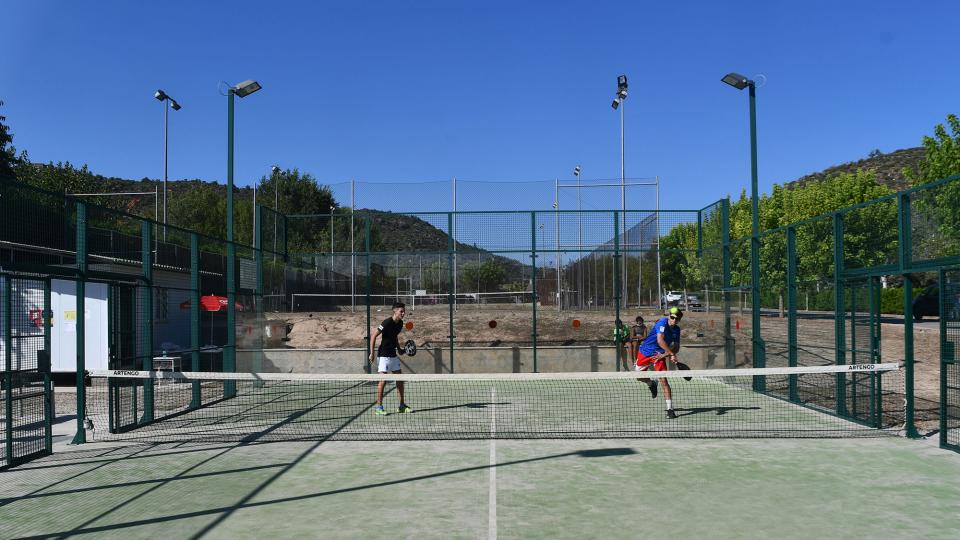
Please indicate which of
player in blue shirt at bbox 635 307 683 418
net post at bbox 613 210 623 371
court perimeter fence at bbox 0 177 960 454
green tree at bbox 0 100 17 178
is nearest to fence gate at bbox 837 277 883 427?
court perimeter fence at bbox 0 177 960 454

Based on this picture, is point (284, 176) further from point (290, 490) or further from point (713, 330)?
point (290, 490)

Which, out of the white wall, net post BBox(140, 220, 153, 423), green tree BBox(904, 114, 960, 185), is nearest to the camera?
net post BBox(140, 220, 153, 423)

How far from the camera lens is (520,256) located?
56.7ft

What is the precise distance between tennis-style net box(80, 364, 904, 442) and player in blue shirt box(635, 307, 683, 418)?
0.49 m

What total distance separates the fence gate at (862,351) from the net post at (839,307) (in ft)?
0.05

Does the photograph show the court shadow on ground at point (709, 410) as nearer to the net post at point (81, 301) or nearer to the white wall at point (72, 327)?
the net post at point (81, 301)

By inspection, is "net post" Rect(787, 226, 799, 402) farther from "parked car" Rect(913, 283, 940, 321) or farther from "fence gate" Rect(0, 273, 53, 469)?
"fence gate" Rect(0, 273, 53, 469)

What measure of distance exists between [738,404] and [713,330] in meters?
4.34

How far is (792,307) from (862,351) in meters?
1.99

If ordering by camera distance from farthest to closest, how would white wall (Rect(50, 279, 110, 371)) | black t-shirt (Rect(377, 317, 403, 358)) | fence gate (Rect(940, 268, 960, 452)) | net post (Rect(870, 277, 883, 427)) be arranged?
white wall (Rect(50, 279, 110, 371)) → black t-shirt (Rect(377, 317, 403, 358)) → net post (Rect(870, 277, 883, 427)) → fence gate (Rect(940, 268, 960, 452))

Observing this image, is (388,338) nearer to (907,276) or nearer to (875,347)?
(875,347)

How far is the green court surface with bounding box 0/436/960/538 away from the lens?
230 inches

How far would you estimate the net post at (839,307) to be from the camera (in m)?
10.9

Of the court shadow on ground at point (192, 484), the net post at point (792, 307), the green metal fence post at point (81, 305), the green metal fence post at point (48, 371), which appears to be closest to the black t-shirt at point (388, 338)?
the court shadow on ground at point (192, 484)
